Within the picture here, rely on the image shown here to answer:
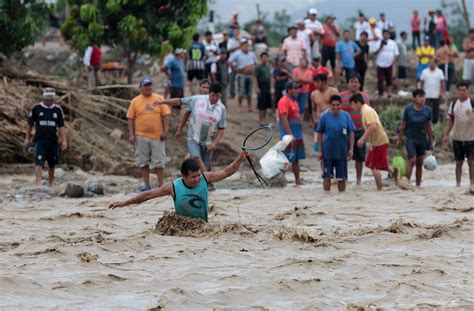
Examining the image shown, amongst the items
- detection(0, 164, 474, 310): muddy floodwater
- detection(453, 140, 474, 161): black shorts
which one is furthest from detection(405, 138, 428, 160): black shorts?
detection(0, 164, 474, 310): muddy floodwater

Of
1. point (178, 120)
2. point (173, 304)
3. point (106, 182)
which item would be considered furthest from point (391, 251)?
point (178, 120)

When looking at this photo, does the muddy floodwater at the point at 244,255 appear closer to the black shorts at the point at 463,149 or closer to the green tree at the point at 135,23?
the black shorts at the point at 463,149

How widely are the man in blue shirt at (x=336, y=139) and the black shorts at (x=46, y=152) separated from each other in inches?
154

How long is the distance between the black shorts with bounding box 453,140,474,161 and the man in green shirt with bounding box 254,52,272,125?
726 cm

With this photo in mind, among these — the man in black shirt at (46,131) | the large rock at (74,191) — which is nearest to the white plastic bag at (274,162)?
the large rock at (74,191)

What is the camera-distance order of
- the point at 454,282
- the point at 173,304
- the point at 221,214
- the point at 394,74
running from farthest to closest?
the point at 394,74 < the point at 221,214 < the point at 454,282 < the point at 173,304

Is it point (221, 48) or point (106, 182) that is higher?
point (221, 48)

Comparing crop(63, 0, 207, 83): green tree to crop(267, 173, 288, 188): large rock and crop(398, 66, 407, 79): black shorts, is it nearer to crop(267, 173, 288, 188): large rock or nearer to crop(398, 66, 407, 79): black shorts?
crop(267, 173, 288, 188): large rock

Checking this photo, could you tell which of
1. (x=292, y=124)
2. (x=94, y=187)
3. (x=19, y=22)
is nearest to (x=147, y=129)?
(x=94, y=187)

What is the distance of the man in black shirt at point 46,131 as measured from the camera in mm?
16516

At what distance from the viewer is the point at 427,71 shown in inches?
923

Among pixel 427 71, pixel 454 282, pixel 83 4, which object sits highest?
pixel 83 4

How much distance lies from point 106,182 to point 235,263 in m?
8.21

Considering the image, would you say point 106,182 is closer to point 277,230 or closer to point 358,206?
point 358,206
